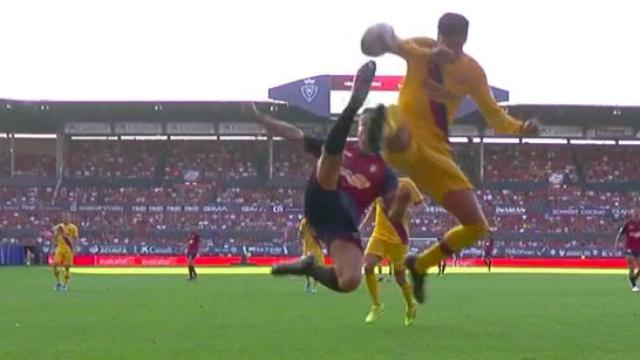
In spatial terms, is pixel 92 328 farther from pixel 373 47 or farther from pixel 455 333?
pixel 373 47

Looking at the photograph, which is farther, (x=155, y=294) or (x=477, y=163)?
(x=477, y=163)

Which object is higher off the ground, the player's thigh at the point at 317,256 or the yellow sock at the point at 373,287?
the player's thigh at the point at 317,256

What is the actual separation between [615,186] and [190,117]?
26.5 metres

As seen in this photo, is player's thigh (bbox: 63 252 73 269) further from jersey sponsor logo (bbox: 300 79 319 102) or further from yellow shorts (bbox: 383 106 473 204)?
jersey sponsor logo (bbox: 300 79 319 102)

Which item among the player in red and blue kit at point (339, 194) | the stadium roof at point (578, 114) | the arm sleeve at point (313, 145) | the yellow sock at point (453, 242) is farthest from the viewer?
the stadium roof at point (578, 114)

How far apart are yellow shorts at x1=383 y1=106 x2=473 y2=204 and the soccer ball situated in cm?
53

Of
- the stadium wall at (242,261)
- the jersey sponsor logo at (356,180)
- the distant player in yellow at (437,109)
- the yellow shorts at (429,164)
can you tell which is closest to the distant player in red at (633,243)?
the jersey sponsor logo at (356,180)

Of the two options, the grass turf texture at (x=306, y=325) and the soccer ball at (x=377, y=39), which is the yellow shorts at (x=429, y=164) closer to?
the soccer ball at (x=377, y=39)

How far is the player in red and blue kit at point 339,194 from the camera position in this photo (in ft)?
36.7

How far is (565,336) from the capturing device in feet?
54.8

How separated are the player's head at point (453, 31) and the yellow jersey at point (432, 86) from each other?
3.9 inches

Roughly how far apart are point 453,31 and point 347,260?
249cm

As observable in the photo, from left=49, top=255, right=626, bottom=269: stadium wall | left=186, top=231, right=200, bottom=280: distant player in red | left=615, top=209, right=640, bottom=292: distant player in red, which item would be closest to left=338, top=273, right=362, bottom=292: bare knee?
left=615, top=209, right=640, bottom=292: distant player in red

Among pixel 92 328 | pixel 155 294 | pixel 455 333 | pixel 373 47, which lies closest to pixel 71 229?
pixel 155 294
